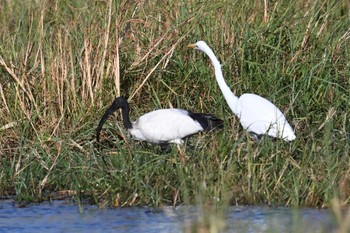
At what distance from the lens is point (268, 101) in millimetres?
7684

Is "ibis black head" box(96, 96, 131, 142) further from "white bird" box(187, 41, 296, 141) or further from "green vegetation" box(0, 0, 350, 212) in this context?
"white bird" box(187, 41, 296, 141)

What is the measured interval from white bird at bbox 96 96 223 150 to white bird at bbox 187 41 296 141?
0.61 feet

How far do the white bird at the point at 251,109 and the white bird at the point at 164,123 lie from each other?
185 mm

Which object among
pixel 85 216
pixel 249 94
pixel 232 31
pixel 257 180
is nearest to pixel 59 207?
pixel 85 216

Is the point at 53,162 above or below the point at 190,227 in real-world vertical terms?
above

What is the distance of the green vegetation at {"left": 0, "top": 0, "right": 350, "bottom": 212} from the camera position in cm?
671

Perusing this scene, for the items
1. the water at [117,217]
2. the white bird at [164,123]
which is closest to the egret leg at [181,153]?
the water at [117,217]

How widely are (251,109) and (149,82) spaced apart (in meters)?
1.21

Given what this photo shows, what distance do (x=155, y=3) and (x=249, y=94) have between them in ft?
4.73

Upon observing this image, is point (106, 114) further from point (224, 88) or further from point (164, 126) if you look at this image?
point (224, 88)

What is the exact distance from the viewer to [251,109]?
7.49m

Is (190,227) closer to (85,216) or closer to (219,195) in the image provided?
(219,195)

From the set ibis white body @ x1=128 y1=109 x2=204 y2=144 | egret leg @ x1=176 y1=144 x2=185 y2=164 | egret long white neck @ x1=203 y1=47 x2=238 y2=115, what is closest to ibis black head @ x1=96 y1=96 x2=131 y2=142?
ibis white body @ x1=128 y1=109 x2=204 y2=144

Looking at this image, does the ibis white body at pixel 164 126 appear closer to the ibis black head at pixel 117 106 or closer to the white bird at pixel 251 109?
the ibis black head at pixel 117 106
